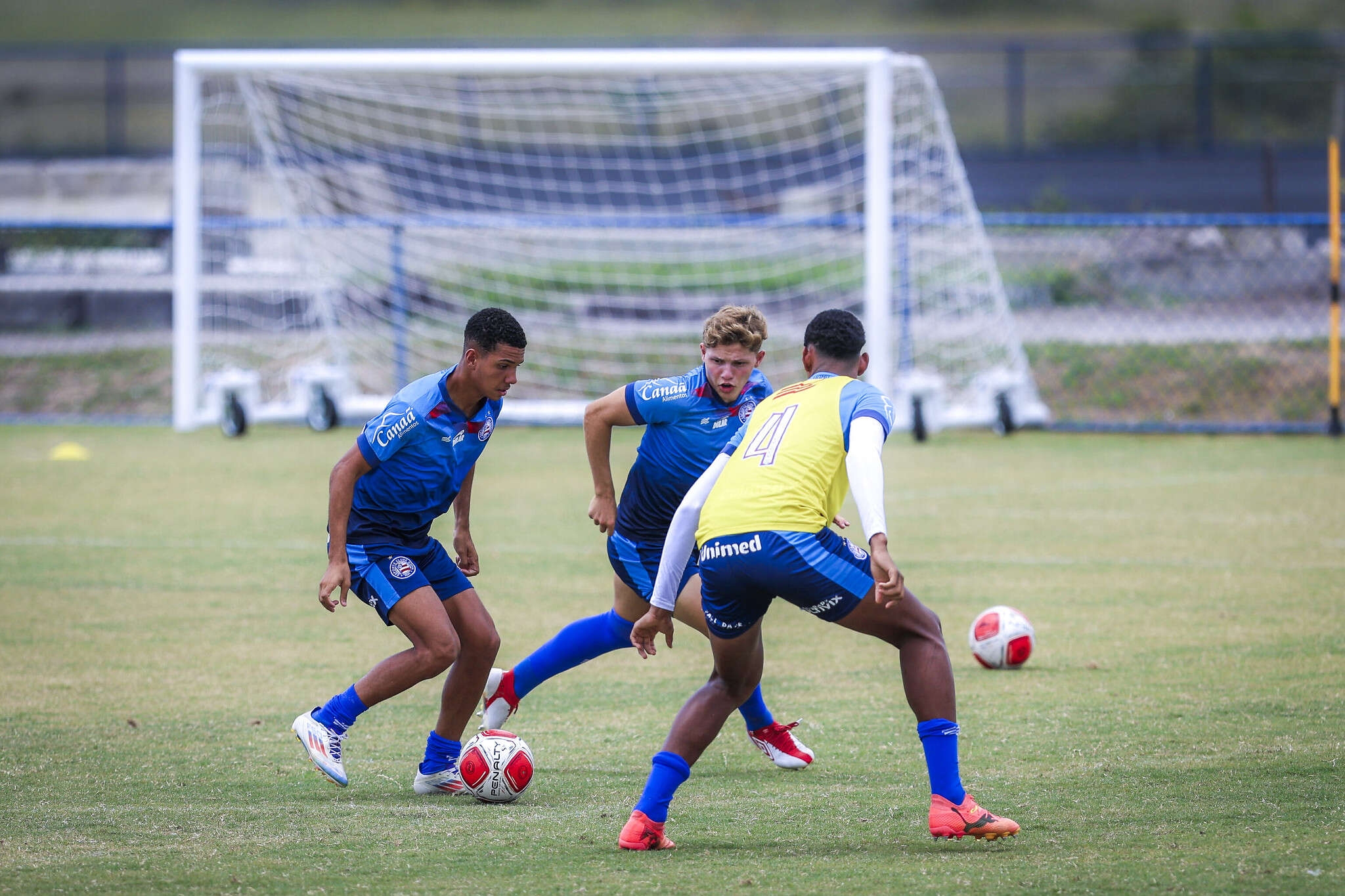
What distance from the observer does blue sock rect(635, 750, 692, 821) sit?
167 inches

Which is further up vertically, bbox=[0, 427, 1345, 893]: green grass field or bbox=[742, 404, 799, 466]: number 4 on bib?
bbox=[742, 404, 799, 466]: number 4 on bib

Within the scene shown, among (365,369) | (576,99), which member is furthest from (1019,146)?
(365,369)

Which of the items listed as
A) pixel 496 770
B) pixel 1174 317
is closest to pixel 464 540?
pixel 496 770

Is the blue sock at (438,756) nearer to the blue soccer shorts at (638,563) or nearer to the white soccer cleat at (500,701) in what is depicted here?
the white soccer cleat at (500,701)

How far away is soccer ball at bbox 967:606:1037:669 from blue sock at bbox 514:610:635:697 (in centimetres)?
180

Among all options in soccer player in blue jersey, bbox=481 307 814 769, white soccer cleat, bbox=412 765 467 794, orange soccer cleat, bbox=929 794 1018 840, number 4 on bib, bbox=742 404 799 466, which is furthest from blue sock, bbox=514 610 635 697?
orange soccer cleat, bbox=929 794 1018 840

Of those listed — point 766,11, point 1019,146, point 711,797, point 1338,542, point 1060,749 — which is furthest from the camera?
point 766,11

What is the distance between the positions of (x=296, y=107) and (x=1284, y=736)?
14209 millimetres

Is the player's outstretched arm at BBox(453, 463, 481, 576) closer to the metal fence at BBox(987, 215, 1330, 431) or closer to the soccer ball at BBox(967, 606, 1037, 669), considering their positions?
the soccer ball at BBox(967, 606, 1037, 669)

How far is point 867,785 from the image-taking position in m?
4.95

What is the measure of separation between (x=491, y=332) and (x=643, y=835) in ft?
5.55

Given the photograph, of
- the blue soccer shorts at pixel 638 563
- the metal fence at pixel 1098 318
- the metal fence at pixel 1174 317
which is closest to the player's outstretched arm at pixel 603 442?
the blue soccer shorts at pixel 638 563

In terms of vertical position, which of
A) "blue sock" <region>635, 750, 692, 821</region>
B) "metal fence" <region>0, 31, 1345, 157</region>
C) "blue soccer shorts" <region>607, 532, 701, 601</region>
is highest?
"metal fence" <region>0, 31, 1345, 157</region>

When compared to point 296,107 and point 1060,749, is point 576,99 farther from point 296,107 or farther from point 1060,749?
point 1060,749
